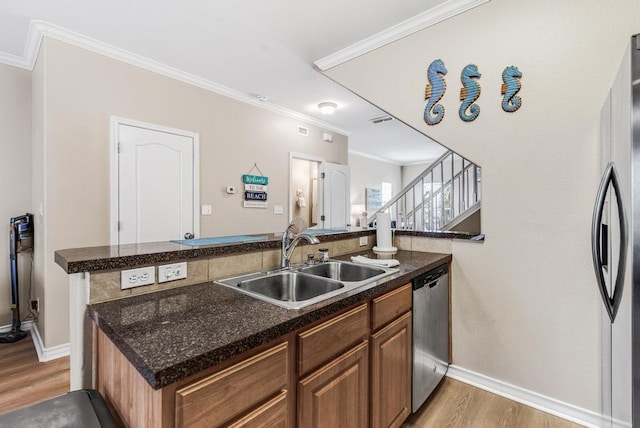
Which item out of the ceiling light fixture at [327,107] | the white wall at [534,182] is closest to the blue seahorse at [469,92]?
the white wall at [534,182]

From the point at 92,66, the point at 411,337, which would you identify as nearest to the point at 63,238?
the point at 92,66

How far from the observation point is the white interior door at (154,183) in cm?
293

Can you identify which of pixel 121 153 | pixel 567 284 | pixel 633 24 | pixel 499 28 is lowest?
pixel 567 284

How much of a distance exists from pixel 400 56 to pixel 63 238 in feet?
10.6

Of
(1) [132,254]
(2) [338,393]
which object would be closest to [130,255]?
(1) [132,254]

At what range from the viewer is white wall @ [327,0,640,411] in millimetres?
1745

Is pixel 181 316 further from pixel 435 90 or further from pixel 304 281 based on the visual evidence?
pixel 435 90

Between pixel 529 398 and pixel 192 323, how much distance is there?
2.20 metres

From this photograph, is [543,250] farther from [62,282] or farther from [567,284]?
[62,282]

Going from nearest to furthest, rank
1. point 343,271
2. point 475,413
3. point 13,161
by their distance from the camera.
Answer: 1. point 475,413
2. point 343,271
3. point 13,161

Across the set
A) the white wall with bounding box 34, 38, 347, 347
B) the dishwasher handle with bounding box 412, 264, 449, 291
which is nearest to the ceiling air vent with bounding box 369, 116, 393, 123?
the white wall with bounding box 34, 38, 347, 347

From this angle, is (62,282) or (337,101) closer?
(62,282)

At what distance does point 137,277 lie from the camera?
1244 millimetres

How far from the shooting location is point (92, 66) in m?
2.76
